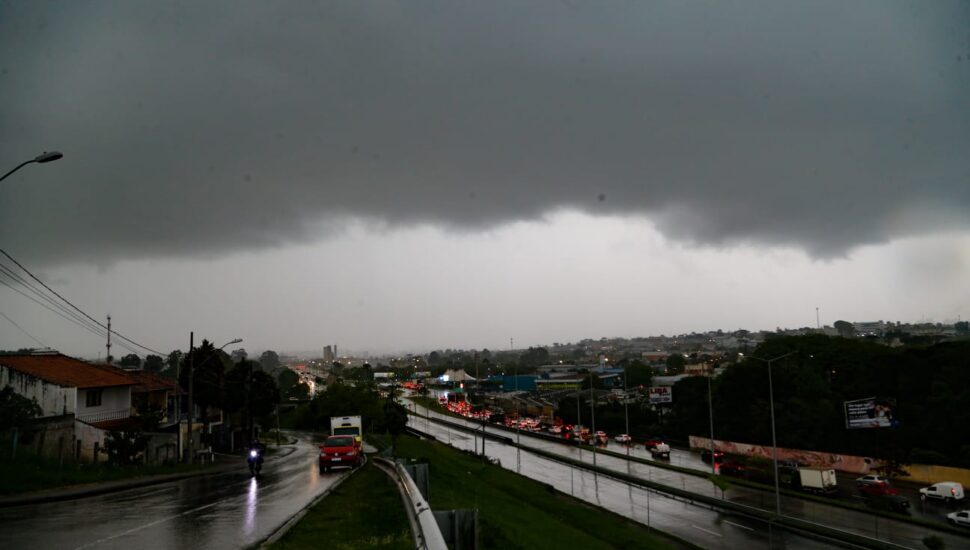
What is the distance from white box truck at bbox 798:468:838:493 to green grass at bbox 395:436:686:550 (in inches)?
716

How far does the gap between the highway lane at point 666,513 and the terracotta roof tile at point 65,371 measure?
3546cm

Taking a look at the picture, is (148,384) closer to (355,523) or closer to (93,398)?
(93,398)

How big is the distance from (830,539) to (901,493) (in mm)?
21857

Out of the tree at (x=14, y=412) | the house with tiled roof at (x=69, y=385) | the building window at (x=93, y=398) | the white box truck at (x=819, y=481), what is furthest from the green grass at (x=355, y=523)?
the white box truck at (x=819, y=481)

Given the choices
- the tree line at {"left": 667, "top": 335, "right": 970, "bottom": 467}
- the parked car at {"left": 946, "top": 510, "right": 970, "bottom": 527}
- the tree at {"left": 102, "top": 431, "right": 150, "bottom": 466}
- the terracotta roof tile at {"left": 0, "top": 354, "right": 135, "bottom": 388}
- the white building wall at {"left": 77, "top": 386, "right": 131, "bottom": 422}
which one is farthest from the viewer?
the tree line at {"left": 667, "top": 335, "right": 970, "bottom": 467}

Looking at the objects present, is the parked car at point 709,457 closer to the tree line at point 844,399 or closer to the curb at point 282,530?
the tree line at point 844,399

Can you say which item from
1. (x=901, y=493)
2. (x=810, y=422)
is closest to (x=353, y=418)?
(x=901, y=493)

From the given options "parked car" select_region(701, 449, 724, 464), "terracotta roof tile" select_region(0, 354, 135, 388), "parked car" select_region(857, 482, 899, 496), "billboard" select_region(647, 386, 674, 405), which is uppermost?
"terracotta roof tile" select_region(0, 354, 135, 388)

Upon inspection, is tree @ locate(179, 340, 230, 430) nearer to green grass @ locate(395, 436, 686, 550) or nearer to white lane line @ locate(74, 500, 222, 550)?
green grass @ locate(395, 436, 686, 550)

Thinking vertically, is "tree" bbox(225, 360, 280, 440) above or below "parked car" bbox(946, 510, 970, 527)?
above

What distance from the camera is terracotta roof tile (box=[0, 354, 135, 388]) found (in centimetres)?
4218

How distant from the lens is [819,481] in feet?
161

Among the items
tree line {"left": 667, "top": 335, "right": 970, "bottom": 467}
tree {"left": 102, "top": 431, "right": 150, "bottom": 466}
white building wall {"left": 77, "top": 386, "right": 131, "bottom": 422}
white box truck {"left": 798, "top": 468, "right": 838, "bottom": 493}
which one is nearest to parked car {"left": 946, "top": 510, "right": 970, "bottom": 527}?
white box truck {"left": 798, "top": 468, "right": 838, "bottom": 493}

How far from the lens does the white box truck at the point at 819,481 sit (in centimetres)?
4878
